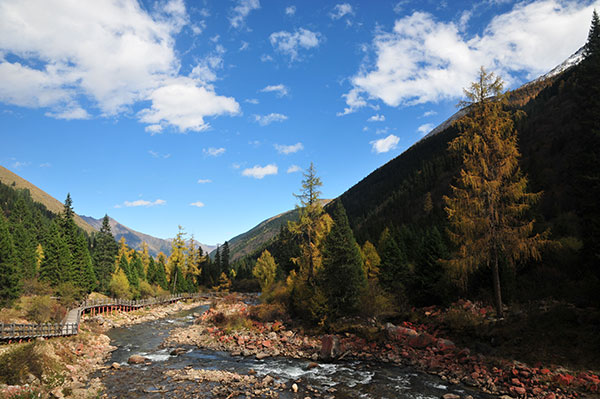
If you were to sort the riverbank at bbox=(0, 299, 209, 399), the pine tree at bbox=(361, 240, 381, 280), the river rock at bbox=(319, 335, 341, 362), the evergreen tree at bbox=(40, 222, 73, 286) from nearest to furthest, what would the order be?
1. the riverbank at bbox=(0, 299, 209, 399)
2. the river rock at bbox=(319, 335, 341, 362)
3. the evergreen tree at bbox=(40, 222, 73, 286)
4. the pine tree at bbox=(361, 240, 381, 280)

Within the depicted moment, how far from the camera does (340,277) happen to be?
28.1m

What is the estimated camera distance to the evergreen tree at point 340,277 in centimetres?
2764

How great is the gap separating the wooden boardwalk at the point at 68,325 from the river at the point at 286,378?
5.30 metres

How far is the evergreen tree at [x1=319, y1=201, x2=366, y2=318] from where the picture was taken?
27641mm

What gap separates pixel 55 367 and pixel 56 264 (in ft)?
94.4

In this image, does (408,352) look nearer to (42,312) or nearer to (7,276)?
(42,312)

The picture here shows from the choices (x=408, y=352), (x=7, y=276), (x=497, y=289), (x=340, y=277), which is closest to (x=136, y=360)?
(x=340, y=277)

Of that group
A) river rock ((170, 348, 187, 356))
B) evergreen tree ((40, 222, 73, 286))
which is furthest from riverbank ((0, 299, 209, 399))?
evergreen tree ((40, 222, 73, 286))

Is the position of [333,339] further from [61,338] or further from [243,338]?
[61,338]

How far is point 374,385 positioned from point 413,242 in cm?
3629

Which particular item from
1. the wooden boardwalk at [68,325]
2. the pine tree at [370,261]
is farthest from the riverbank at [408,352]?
the pine tree at [370,261]

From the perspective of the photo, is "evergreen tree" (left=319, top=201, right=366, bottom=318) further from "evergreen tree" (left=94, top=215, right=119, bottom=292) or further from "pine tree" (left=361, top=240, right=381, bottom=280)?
"evergreen tree" (left=94, top=215, right=119, bottom=292)

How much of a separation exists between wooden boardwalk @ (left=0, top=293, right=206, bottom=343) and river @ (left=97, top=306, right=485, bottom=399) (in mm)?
5299

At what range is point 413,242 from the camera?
49719 mm
